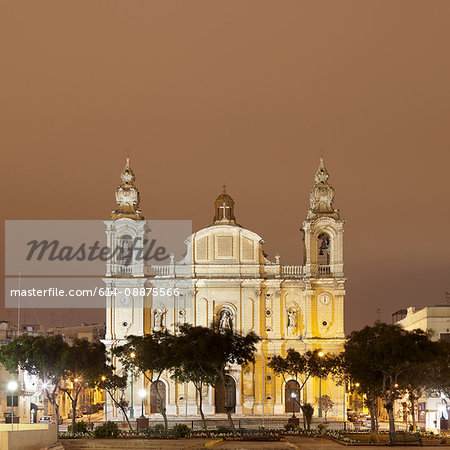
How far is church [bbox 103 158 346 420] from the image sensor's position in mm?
92250

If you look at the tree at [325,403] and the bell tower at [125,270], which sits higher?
the bell tower at [125,270]

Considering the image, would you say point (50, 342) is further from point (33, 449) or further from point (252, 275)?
point (33, 449)

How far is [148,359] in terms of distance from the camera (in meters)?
70.7

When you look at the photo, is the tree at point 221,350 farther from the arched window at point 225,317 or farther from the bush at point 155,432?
the arched window at point 225,317

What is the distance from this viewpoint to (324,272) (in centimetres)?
9419

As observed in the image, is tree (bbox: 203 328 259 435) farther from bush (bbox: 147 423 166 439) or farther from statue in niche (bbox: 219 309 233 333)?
statue in niche (bbox: 219 309 233 333)

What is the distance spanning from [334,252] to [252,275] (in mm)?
7192

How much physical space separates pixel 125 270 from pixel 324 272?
1687cm

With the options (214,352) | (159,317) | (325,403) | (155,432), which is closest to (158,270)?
(159,317)

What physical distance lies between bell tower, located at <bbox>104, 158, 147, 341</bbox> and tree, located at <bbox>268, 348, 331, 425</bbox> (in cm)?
1265

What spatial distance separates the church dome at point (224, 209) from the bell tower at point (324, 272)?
260 inches

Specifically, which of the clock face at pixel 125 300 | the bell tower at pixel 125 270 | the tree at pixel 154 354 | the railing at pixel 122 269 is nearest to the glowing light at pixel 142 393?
the bell tower at pixel 125 270

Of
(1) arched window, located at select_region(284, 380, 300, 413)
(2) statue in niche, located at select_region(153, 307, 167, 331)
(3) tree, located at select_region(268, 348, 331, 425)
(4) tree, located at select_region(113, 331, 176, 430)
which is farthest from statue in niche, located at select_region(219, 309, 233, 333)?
(4) tree, located at select_region(113, 331, 176, 430)

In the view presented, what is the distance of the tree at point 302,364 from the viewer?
274ft
